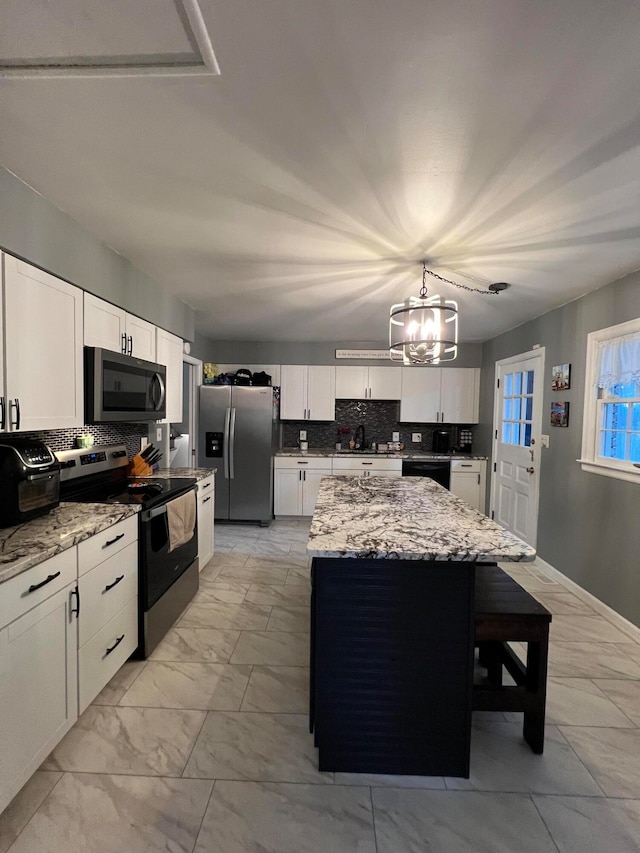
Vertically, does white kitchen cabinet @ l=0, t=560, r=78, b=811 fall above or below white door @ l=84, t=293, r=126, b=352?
below

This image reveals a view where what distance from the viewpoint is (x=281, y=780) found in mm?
1519

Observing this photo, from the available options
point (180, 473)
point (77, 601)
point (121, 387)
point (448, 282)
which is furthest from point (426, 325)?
point (180, 473)

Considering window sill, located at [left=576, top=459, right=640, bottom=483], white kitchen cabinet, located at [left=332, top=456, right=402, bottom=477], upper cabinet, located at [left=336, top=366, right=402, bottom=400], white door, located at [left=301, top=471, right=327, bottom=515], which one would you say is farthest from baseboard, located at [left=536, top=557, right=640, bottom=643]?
upper cabinet, located at [left=336, top=366, right=402, bottom=400]

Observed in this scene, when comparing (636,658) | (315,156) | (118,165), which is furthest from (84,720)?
(636,658)

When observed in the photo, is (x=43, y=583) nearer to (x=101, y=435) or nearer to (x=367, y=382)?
(x=101, y=435)

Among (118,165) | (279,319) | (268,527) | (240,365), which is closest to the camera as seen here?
(118,165)

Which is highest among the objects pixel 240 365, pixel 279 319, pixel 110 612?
pixel 279 319

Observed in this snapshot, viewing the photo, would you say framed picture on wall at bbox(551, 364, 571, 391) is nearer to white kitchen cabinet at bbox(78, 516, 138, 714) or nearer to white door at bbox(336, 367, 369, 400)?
white door at bbox(336, 367, 369, 400)

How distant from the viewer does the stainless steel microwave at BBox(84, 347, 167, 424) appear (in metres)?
2.21

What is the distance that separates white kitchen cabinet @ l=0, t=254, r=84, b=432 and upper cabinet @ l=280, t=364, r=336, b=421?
328 centimetres

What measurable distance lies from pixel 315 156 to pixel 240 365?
4041 millimetres

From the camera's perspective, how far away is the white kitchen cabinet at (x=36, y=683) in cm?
129

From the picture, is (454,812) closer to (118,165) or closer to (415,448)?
(118,165)

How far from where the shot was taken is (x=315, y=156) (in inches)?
59.7
